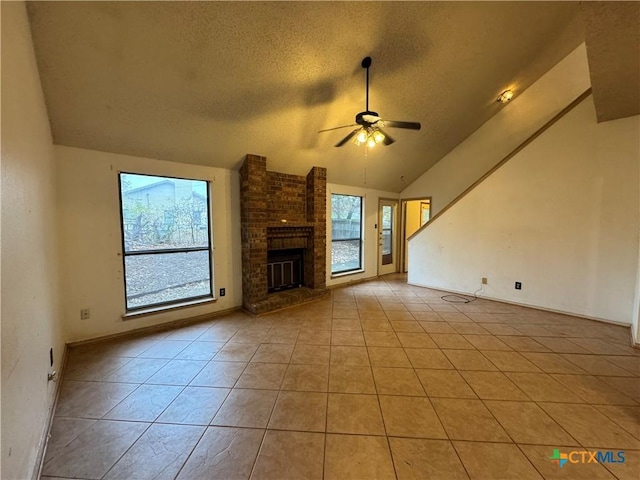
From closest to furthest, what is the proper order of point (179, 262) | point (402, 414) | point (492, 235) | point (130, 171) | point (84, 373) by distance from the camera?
point (402, 414), point (84, 373), point (130, 171), point (179, 262), point (492, 235)

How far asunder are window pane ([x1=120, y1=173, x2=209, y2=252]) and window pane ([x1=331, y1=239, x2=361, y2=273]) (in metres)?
2.73

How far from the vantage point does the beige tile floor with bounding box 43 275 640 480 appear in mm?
1411

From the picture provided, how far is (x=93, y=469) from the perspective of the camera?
138cm

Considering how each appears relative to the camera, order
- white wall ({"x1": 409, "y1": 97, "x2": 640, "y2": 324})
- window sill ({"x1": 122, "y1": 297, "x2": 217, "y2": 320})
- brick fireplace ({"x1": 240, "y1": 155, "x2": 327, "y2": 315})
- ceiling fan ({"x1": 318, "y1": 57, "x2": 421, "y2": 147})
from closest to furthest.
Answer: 1. ceiling fan ({"x1": 318, "y1": 57, "x2": 421, "y2": 147})
2. window sill ({"x1": 122, "y1": 297, "x2": 217, "y2": 320})
3. white wall ({"x1": 409, "y1": 97, "x2": 640, "y2": 324})
4. brick fireplace ({"x1": 240, "y1": 155, "x2": 327, "y2": 315})

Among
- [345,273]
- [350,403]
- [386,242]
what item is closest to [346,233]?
[345,273]

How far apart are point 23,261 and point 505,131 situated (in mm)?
6975

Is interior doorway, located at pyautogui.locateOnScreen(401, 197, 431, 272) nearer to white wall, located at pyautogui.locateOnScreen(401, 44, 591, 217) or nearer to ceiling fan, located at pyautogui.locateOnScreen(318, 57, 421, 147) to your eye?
white wall, located at pyautogui.locateOnScreen(401, 44, 591, 217)

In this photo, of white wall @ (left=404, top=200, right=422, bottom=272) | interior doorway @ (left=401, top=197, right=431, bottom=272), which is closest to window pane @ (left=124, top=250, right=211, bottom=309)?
interior doorway @ (left=401, top=197, right=431, bottom=272)

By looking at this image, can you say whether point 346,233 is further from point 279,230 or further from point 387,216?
point 279,230

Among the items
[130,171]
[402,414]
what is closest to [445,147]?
[402,414]

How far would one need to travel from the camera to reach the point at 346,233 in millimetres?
5715

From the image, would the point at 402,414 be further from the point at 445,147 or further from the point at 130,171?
the point at 445,147

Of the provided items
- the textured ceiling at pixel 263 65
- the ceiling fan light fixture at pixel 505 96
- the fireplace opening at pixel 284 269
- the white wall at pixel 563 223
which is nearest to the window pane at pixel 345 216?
the fireplace opening at pixel 284 269

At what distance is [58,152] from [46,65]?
0.96m
